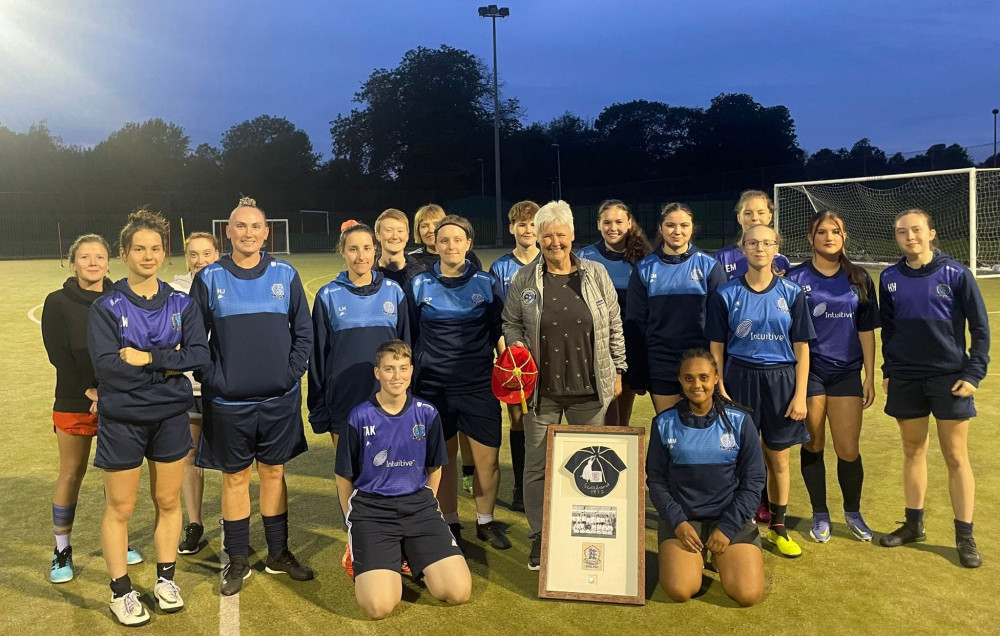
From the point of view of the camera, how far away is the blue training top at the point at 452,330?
15.2 feet

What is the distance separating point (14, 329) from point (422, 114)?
5385cm

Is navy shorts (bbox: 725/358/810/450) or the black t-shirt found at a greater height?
the black t-shirt

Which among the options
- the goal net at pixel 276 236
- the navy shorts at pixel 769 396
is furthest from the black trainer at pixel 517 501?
the goal net at pixel 276 236

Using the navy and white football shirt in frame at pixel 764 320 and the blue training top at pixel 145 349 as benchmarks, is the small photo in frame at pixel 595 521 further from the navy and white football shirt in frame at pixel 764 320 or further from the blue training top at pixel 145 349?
the blue training top at pixel 145 349

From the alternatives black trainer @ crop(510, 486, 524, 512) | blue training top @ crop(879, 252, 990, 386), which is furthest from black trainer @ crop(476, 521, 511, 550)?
blue training top @ crop(879, 252, 990, 386)

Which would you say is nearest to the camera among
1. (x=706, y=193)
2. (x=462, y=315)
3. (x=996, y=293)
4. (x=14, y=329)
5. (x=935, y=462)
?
(x=462, y=315)

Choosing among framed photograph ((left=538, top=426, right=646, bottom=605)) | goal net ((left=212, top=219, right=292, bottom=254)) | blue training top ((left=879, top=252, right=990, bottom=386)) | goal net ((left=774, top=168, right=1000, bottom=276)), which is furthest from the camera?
goal net ((left=212, top=219, right=292, bottom=254))

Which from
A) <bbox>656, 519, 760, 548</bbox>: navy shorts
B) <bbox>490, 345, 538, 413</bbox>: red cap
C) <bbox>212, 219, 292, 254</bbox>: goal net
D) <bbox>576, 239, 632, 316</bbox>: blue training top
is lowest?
<bbox>656, 519, 760, 548</bbox>: navy shorts

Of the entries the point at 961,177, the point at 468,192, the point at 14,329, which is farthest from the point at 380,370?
the point at 468,192

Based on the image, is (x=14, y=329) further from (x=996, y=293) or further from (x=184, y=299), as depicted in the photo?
(x=996, y=293)

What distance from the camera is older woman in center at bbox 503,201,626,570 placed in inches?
172

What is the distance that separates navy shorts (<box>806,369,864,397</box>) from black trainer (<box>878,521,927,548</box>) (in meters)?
0.84

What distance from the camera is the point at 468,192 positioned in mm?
62531

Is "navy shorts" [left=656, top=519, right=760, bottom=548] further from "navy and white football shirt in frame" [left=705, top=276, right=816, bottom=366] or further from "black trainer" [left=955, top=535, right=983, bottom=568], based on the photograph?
"black trainer" [left=955, top=535, right=983, bottom=568]
